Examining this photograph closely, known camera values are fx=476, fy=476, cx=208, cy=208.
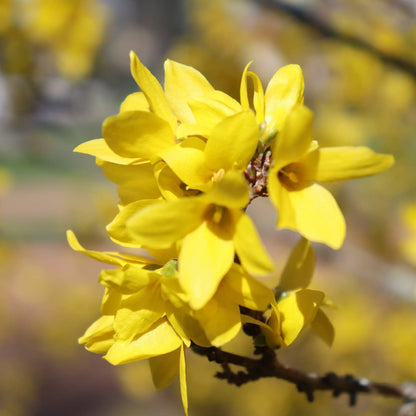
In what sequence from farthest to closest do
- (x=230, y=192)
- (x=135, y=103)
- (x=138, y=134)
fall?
(x=135, y=103) < (x=138, y=134) < (x=230, y=192)

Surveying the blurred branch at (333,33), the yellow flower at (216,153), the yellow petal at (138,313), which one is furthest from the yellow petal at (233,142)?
the blurred branch at (333,33)

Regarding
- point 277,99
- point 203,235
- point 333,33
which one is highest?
point 333,33

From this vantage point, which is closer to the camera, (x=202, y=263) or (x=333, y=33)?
(x=202, y=263)

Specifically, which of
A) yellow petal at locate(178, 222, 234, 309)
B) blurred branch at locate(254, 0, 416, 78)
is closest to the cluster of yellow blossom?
yellow petal at locate(178, 222, 234, 309)

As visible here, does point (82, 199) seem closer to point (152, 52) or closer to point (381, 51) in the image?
point (381, 51)

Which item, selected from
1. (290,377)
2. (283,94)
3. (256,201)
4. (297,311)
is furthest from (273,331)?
(256,201)

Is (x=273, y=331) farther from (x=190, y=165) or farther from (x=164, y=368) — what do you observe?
(x=190, y=165)

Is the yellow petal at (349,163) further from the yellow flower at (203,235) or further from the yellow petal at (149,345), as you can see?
the yellow petal at (149,345)
